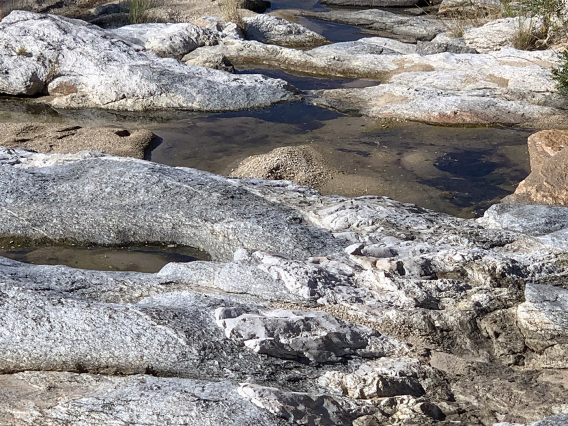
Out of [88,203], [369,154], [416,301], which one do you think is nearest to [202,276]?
[416,301]

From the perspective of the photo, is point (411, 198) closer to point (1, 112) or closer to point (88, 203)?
point (88, 203)

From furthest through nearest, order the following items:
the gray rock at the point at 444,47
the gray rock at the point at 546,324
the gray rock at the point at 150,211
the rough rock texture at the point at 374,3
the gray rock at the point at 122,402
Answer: the rough rock texture at the point at 374,3 < the gray rock at the point at 444,47 < the gray rock at the point at 150,211 < the gray rock at the point at 546,324 < the gray rock at the point at 122,402

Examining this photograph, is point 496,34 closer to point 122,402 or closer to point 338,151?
point 338,151

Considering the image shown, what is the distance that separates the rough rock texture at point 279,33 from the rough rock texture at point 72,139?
5.80m

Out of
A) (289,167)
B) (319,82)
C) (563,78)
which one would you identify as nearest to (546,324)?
(289,167)

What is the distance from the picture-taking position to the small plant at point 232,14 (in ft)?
44.9

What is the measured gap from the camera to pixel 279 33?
1355 cm

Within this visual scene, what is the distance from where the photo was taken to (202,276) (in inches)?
170

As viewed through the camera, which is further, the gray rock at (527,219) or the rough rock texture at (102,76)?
the rough rock texture at (102,76)

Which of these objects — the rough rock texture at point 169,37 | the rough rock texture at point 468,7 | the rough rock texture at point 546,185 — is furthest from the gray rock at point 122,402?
the rough rock texture at point 468,7

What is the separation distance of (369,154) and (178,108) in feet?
10.1

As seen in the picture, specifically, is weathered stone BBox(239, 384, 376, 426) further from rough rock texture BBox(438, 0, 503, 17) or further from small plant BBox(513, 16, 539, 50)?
rough rock texture BBox(438, 0, 503, 17)

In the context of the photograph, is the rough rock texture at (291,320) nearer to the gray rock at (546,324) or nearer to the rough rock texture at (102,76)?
the gray rock at (546,324)

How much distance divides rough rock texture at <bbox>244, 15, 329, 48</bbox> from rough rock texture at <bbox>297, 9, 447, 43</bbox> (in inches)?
72.5
